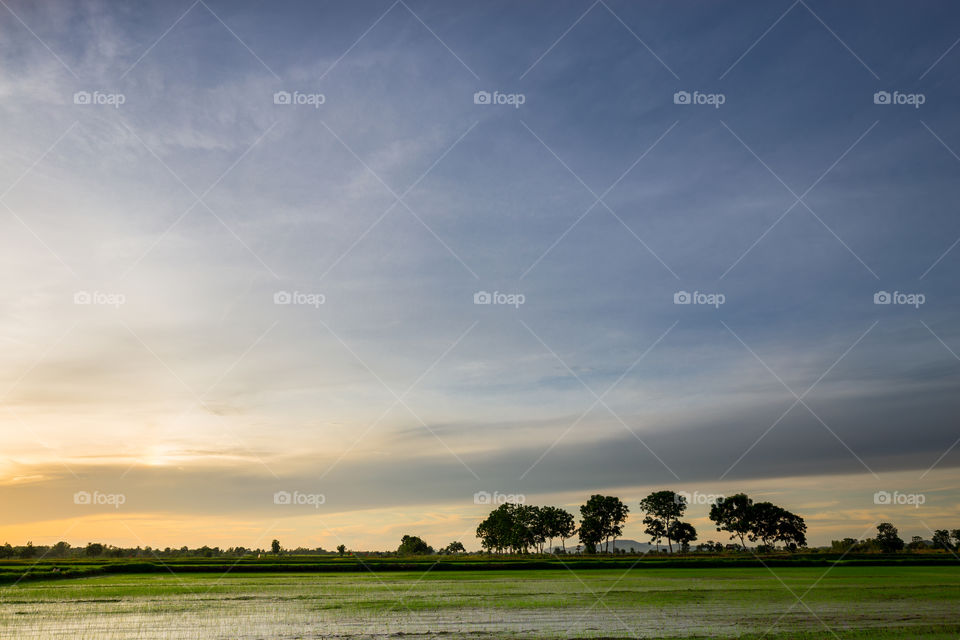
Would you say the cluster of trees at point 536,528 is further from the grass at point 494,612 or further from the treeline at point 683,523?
the grass at point 494,612

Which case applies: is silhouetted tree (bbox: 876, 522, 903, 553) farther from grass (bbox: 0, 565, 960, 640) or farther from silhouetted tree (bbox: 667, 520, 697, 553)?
grass (bbox: 0, 565, 960, 640)

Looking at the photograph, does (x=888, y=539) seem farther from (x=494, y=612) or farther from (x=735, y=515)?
(x=494, y=612)

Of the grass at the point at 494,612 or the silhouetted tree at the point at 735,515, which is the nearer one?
the grass at the point at 494,612

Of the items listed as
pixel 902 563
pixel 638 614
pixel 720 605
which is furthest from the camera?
pixel 902 563

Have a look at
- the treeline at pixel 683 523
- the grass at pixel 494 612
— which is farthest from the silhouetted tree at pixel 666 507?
the grass at pixel 494 612

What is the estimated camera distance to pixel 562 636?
24031 mm

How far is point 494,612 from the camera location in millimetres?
31781

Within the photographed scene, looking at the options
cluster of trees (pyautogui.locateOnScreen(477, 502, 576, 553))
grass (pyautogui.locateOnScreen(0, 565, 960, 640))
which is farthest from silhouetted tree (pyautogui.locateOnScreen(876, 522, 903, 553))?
grass (pyautogui.locateOnScreen(0, 565, 960, 640))

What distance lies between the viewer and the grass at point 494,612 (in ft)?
83.8

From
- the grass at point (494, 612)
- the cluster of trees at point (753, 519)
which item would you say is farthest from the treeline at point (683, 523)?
the grass at point (494, 612)

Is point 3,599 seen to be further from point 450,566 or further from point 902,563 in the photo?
point 902,563

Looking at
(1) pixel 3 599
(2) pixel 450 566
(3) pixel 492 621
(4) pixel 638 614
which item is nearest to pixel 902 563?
(2) pixel 450 566

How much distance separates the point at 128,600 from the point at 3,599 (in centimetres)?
880

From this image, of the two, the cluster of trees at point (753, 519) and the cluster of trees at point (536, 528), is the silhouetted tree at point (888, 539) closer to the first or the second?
the cluster of trees at point (753, 519)
